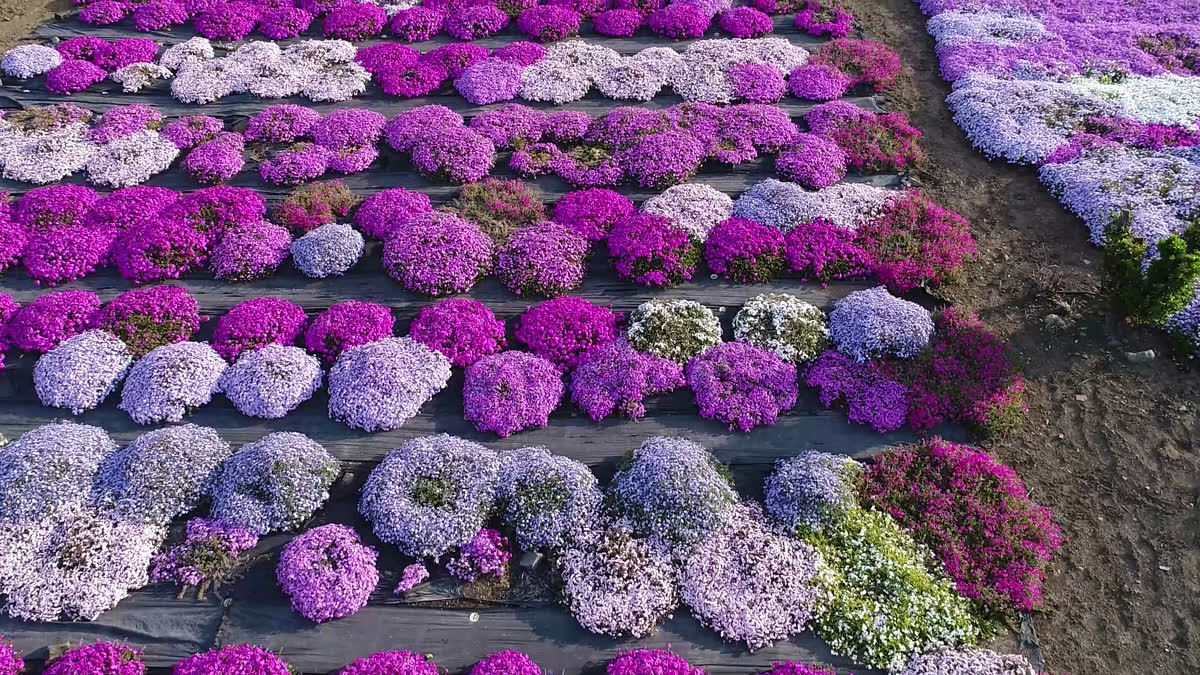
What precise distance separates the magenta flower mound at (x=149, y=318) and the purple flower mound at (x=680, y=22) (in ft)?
45.6

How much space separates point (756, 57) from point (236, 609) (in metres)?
16.8

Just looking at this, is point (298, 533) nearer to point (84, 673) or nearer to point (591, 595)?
point (84, 673)

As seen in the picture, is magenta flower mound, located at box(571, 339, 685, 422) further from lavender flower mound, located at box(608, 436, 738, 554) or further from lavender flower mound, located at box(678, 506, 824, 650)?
lavender flower mound, located at box(678, 506, 824, 650)

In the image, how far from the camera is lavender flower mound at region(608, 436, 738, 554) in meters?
9.41

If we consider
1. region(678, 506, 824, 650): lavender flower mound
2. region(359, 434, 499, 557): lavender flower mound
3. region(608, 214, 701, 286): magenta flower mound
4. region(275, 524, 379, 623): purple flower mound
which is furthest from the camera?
region(608, 214, 701, 286): magenta flower mound

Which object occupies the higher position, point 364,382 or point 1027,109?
point 1027,109

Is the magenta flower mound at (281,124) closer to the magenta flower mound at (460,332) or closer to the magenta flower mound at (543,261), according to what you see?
the magenta flower mound at (543,261)

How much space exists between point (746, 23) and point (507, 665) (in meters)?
17.7

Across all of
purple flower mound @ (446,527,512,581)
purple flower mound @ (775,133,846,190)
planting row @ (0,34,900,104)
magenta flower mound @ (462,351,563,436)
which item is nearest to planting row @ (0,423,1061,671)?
purple flower mound @ (446,527,512,581)

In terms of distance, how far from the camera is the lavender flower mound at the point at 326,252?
42.9 feet

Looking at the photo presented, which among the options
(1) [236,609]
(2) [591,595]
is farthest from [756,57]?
(1) [236,609]

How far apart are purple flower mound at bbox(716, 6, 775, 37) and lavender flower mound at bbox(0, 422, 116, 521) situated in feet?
57.7

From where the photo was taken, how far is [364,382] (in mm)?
11016

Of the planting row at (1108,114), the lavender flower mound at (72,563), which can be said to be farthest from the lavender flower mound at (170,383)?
the planting row at (1108,114)
